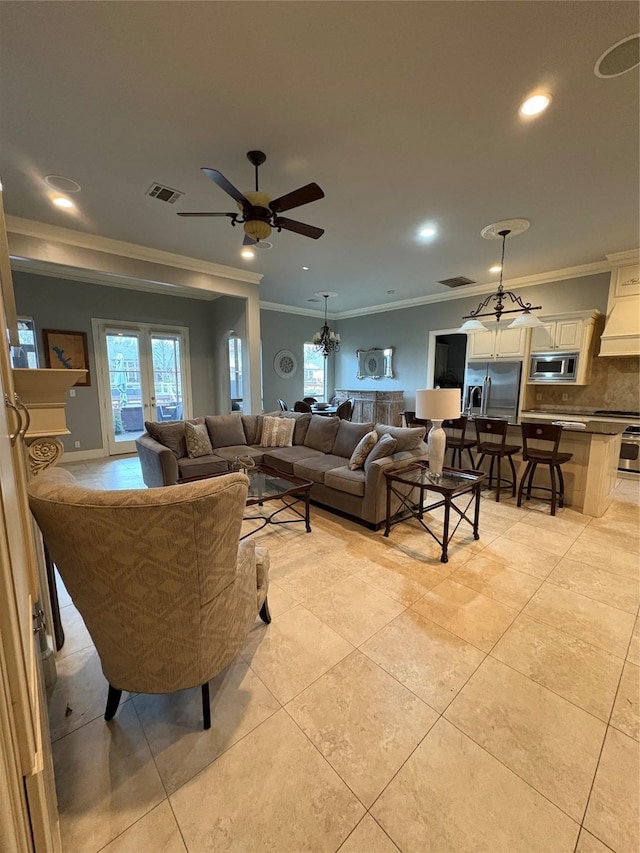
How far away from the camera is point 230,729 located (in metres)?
1.40

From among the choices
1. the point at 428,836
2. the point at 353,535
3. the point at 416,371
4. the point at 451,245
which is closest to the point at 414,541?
the point at 353,535

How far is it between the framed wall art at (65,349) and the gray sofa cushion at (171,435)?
2.37 metres

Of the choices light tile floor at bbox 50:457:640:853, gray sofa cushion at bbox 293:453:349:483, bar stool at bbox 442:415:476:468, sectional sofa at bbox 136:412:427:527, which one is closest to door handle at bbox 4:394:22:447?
light tile floor at bbox 50:457:640:853

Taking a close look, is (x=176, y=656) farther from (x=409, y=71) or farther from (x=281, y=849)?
(x=409, y=71)

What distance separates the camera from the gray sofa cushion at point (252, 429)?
15.8ft

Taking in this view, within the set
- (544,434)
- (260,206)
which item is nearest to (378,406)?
(544,434)

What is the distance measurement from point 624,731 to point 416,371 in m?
6.26

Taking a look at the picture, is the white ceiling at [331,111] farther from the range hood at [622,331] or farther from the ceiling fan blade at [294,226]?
the range hood at [622,331]

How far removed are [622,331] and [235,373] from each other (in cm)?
600

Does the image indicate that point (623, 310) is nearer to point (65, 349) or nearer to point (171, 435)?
point (171, 435)

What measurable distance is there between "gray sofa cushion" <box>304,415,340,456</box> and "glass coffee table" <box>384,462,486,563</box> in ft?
4.05

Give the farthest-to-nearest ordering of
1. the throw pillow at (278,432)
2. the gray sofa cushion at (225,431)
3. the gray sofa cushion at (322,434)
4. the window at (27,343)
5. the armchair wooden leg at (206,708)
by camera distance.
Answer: the window at (27,343) < the throw pillow at (278,432) < the gray sofa cushion at (225,431) < the gray sofa cushion at (322,434) < the armchair wooden leg at (206,708)

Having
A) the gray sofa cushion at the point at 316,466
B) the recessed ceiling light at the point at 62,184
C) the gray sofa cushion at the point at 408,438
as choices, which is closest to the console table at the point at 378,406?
the gray sofa cushion at the point at 316,466

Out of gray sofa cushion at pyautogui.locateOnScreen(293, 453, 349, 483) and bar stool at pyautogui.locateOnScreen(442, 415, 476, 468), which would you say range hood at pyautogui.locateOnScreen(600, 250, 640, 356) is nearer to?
bar stool at pyautogui.locateOnScreen(442, 415, 476, 468)
